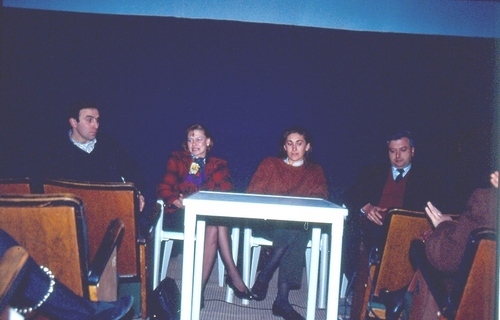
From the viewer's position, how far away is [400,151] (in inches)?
124

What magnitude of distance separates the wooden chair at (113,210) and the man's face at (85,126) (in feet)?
4.23

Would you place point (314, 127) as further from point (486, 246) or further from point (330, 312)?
point (486, 246)

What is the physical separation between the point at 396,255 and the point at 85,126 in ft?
8.05

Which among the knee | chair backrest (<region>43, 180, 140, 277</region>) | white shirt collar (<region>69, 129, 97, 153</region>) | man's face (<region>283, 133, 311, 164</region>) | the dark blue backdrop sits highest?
the dark blue backdrop

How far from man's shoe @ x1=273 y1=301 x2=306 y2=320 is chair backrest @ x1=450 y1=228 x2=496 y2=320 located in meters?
1.31

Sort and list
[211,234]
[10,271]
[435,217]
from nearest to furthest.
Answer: [10,271] < [435,217] < [211,234]

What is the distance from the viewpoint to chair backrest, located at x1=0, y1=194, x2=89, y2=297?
1.44 meters

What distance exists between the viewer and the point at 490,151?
3867 mm

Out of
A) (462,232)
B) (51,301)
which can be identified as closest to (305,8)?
(462,232)

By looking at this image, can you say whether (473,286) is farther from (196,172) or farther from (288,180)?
(196,172)

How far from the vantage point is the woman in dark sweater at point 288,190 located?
2801 mm

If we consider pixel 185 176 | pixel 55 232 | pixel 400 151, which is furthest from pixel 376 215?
pixel 55 232

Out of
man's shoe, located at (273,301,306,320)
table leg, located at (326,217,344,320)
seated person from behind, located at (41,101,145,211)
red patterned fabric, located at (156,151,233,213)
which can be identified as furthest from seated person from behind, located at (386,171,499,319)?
seated person from behind, located at (41,101,145,211)

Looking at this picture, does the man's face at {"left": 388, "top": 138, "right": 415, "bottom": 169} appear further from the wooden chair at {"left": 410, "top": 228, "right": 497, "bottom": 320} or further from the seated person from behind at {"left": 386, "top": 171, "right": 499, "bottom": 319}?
the wooden chair at {"left": 410, "top": 228, "right": 497, "bottom": 320}
